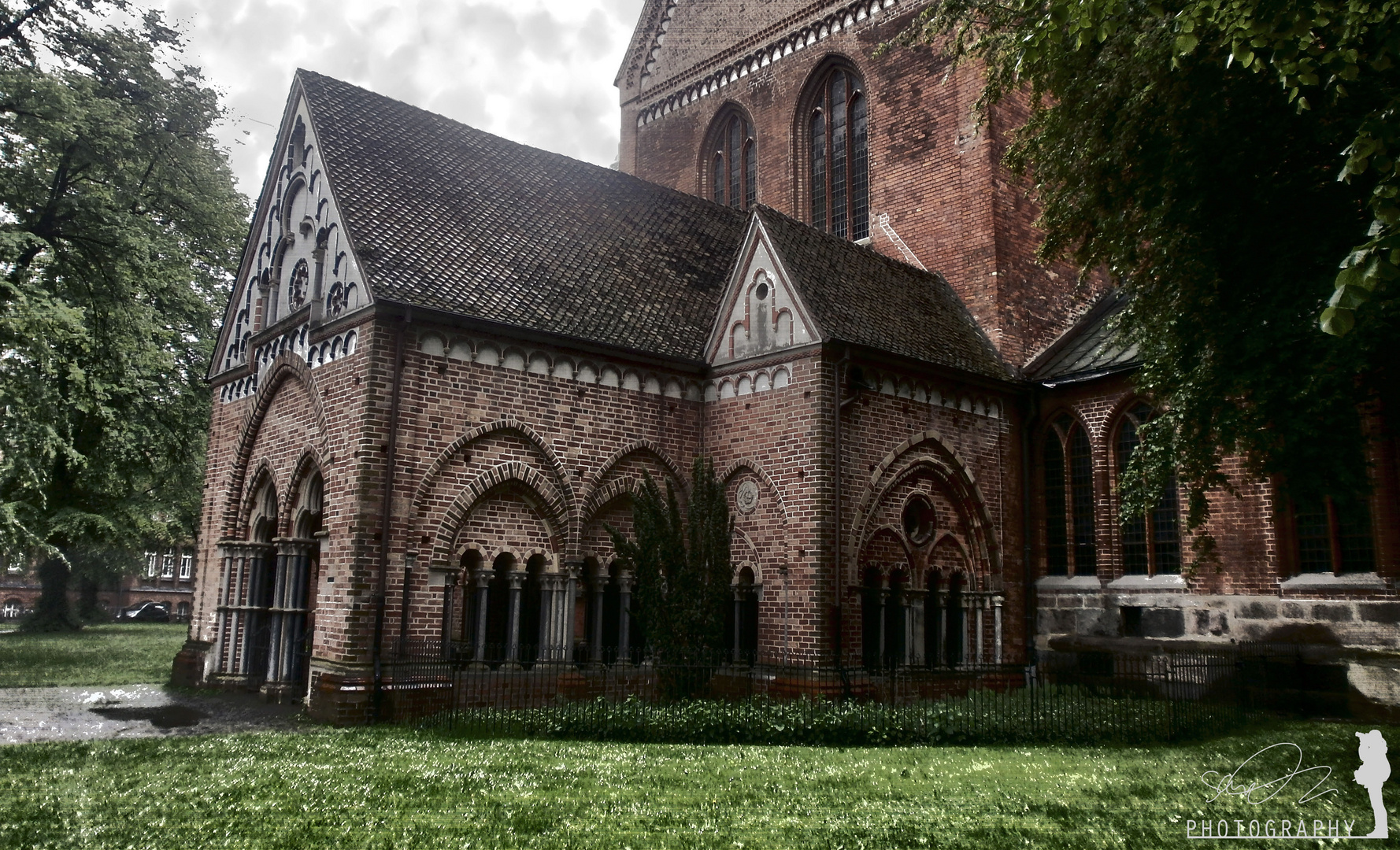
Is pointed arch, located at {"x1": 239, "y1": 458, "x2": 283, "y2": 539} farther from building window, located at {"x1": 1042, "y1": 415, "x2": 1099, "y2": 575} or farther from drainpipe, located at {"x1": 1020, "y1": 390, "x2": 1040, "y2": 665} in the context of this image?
building window, located at {"x1": 1042, "y1": 415, "x2": 1099, "y2": 575}

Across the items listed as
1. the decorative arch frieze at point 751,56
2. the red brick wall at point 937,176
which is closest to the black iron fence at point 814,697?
the red brick wall at point 937,176

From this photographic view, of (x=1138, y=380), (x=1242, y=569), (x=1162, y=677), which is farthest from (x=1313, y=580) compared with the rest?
(x=1138, y=380)

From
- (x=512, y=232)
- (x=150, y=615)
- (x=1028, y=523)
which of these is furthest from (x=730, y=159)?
(x=150, y=615)

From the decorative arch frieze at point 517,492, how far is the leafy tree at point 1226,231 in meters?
7.90

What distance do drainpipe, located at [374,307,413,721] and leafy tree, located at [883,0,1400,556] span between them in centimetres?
851

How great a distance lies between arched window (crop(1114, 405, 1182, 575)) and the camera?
16.7m

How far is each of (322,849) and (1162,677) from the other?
41.4 feet

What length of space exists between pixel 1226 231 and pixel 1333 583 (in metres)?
6.42

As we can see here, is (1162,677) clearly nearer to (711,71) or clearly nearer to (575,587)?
(575,587)

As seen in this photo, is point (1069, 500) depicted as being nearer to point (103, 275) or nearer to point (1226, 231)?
point (1226, 231)

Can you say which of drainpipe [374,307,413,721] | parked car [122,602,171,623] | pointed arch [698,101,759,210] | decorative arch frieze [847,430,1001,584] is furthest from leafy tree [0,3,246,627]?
parked car [122,602,171,623]

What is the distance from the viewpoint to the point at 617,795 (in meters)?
7.69

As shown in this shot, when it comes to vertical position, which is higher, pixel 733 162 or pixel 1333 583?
pixel 733 162

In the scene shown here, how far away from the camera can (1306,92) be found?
35.6 ft
